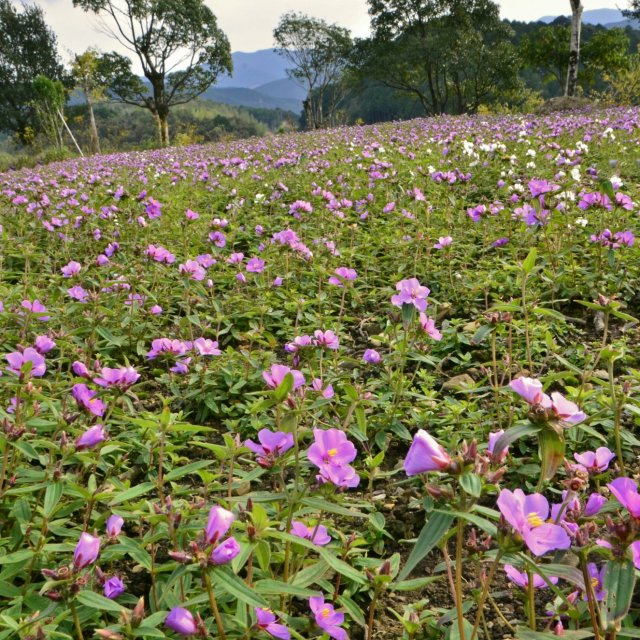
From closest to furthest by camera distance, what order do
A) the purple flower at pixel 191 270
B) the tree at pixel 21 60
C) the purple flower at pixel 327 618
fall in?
the purple flower at pixel 327 618, the purple flower at pixel 191 270, the tree at pixel 21 60

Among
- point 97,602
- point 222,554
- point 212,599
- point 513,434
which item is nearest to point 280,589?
point 212,599

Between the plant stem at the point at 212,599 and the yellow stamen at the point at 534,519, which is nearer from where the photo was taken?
the yellow stamen at the point at 534,519

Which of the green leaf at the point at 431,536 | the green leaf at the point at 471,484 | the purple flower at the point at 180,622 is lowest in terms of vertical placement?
the purple flower at the point at 180,622

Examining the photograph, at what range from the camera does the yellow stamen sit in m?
1.05

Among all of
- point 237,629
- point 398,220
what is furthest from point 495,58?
point 237,629

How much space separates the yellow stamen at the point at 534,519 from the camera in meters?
1.05

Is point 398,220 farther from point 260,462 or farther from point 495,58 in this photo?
point 495,58

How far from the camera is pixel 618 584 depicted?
3.33 ft

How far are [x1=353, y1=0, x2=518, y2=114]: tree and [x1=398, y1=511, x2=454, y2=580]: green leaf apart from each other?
1402 inches

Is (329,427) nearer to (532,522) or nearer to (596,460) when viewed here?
(596,460)

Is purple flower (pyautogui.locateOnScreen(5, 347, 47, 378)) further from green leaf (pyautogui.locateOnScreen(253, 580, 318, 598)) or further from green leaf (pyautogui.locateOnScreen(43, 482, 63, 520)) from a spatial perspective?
green leaf (pyautogui.locateOnScreen(253, 580, 318, 598))

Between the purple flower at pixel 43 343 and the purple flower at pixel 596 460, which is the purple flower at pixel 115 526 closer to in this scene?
the purple flower at pixel 43 343

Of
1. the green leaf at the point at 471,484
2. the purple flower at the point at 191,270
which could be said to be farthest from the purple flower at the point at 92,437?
the purple flower at the point at 191,270

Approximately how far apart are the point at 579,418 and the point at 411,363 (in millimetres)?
2206
